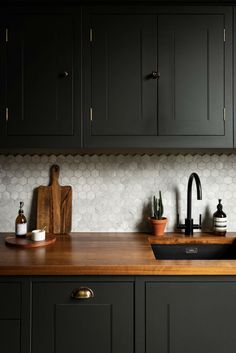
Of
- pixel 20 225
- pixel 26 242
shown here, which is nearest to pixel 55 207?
pixel 20 225

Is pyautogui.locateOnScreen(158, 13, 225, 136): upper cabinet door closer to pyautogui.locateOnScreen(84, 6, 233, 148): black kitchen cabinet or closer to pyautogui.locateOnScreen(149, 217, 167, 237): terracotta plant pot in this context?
pyautogui.locateOnScreen(84, 6, 233, 148): black kitchen cabinet

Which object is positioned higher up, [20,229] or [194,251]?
[20,229]

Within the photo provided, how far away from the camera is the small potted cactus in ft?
7.11

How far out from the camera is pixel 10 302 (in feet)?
5.16

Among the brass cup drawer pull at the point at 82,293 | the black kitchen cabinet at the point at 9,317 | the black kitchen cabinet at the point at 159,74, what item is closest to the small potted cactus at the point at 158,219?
the black kitchen cabinet at the point at 159,74

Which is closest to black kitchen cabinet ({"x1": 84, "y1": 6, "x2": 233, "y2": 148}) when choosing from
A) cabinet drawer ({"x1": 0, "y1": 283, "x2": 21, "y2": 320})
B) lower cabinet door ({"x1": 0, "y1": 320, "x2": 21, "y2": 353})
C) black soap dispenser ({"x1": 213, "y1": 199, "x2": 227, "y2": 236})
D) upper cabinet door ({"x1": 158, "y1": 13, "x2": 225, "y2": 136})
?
upper cabinet door ({"x1": 158, "y1": 13, "x2": 225, "y2": 136})

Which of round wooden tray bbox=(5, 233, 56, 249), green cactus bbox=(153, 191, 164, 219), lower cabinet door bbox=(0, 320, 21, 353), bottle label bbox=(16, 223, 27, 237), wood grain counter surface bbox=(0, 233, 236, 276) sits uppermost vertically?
green cactus bbox=(153, 191, 164, 219)

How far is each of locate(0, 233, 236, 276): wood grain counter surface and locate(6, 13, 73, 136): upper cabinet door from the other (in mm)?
664

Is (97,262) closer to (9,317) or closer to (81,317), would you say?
(81,317)

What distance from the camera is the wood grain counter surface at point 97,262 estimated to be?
1551 millimetres

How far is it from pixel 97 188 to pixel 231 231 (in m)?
0.97

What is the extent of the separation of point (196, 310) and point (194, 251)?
1.90ft

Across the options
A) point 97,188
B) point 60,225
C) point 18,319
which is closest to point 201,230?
point 97,188

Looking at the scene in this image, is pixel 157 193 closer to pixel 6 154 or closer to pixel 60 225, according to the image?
pixel 60 225
